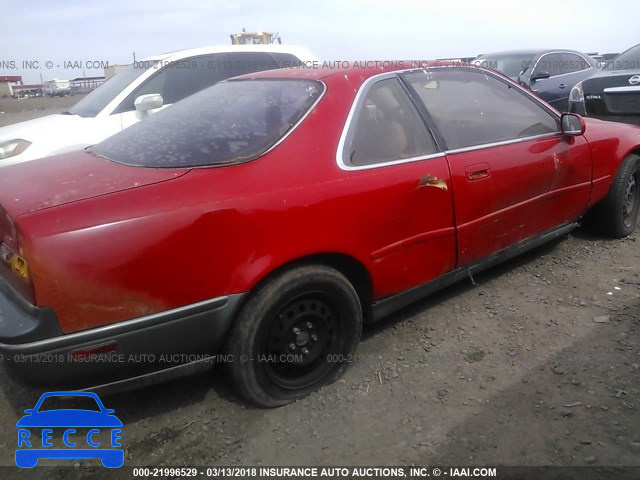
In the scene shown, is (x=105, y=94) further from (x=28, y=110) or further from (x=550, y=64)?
(x=28, y=110)

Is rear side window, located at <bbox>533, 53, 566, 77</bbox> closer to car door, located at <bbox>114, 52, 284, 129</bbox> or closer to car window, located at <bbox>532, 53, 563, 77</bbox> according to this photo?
car window, located at <bbox>532, 53, 563, 77</bbox>

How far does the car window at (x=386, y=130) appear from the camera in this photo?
253cm

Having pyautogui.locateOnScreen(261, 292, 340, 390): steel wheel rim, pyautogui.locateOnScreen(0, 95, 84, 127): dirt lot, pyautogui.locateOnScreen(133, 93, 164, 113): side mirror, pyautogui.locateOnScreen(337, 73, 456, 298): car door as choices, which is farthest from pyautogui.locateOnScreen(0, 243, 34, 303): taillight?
pyautogui.locateOnScreen(0, 95, 84, 127): dirt lot

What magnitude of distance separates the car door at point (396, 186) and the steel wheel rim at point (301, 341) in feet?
1.04

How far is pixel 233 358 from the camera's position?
7.22 ft

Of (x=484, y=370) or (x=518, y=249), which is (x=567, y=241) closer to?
(x=518, y=249)

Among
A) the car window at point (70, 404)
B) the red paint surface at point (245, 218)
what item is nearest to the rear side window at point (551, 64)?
the red paint surface at point (245, 218)

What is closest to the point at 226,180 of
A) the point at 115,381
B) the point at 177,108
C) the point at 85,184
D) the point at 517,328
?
the point at 85,184

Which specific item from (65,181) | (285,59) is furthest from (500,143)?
(285,59)

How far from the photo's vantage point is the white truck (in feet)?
122

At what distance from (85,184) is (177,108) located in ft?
3.43

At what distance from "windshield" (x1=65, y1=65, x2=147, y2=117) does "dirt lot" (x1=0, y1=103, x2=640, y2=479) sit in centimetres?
323

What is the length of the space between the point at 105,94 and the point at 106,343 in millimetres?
4091

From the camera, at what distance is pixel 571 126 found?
344cm
